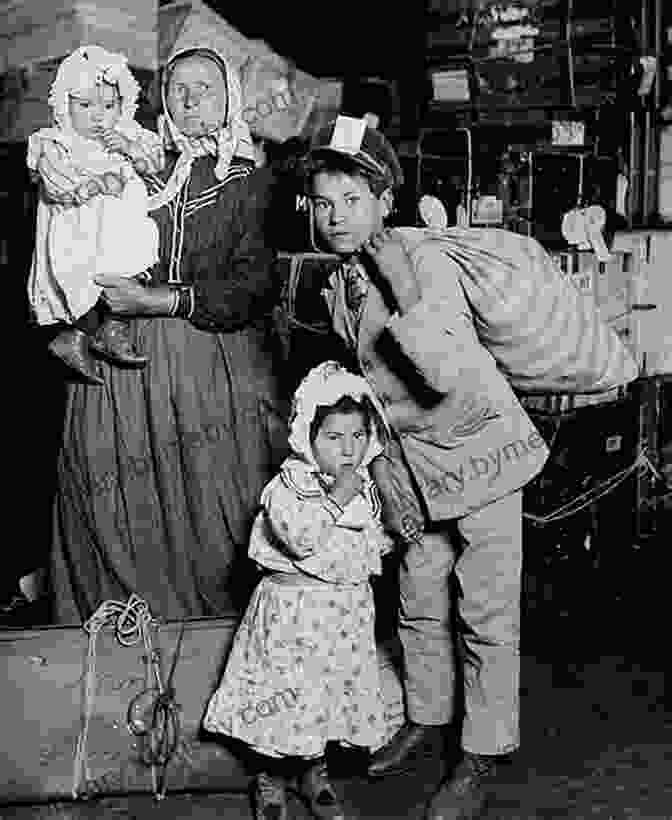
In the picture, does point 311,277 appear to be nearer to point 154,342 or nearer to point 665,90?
point 154,342

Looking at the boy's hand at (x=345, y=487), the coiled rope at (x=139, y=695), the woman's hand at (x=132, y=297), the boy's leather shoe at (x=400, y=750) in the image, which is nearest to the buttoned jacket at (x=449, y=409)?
the boy's hand at (x=345, y=487)

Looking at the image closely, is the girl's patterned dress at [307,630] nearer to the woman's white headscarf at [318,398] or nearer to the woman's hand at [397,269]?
the woman's white headscarf at [318,398]

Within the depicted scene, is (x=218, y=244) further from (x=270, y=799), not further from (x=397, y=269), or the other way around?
(x=270, y=799)

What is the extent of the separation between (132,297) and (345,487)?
673 millimetres

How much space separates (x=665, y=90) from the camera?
5184 millimetres

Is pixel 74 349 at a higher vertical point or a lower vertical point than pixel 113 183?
lower

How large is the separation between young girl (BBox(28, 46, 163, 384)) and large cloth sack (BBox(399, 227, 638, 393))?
67 centimetres

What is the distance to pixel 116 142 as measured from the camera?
2.79 m

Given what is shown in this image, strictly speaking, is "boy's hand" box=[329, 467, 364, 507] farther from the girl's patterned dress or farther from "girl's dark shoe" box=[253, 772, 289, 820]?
"girl's dark shoe" box=[253, 772, 289, 820]

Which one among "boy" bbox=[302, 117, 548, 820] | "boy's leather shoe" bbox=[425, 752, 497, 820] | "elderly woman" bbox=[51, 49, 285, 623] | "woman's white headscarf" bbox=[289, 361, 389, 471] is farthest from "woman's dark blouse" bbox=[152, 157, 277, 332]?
"boy's leather shoe" bbox=[425, 752, 497, 820]

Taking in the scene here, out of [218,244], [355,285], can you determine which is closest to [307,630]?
[355,285]

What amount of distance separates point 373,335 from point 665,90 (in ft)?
10.0

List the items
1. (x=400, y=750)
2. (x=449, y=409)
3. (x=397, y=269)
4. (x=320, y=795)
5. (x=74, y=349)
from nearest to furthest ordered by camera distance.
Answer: (x=397, y=269)
(x=449, y=409)
(x=320, y=795)
(x=74, y=349)
(x=400, y=750)

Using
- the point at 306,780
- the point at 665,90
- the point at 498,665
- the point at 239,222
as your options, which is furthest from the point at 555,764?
the point at 665,90
